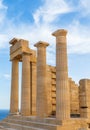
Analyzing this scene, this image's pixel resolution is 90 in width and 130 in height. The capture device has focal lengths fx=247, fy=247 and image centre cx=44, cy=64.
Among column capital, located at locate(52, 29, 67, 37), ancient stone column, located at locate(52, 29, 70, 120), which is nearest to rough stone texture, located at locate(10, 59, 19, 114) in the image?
ancient stone column, located at locate(52, 29, 70, 120)

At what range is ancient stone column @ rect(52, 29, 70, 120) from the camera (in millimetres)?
20234

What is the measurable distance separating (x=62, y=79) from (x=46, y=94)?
5415 mm

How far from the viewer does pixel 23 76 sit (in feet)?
97.0

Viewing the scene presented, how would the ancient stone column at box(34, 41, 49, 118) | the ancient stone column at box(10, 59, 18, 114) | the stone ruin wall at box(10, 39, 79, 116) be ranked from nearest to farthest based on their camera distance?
the ancient stone column at box(34, 41, 49, 118)
the stone ruin wall at box(10, 39, 79, 116)
the ancient stone column at box(10, 59, 18, 114)

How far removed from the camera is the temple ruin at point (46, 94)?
20.4 metres

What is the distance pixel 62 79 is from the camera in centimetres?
2061

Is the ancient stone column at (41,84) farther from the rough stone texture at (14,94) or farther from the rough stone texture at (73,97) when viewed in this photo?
the rough stone texture at (73,97)

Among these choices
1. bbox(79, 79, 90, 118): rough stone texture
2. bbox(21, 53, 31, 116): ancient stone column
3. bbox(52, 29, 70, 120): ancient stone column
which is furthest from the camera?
bbox(21, 53, 31, 116): ancient stone column

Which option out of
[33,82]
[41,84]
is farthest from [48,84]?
[41,84]

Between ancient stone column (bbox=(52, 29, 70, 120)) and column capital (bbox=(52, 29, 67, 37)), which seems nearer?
ancient stone column (bbox=(52, 29, 70, 120))

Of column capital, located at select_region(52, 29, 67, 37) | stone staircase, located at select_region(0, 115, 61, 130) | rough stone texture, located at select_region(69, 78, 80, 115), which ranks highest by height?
column capital, located at select_region(52, 29, 67, 37)

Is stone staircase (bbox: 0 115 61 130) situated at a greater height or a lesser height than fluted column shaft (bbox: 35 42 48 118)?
lesser

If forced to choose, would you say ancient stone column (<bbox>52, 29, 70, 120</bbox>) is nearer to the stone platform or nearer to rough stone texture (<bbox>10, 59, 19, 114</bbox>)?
the stone platform

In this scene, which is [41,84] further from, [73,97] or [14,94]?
[73,97]
